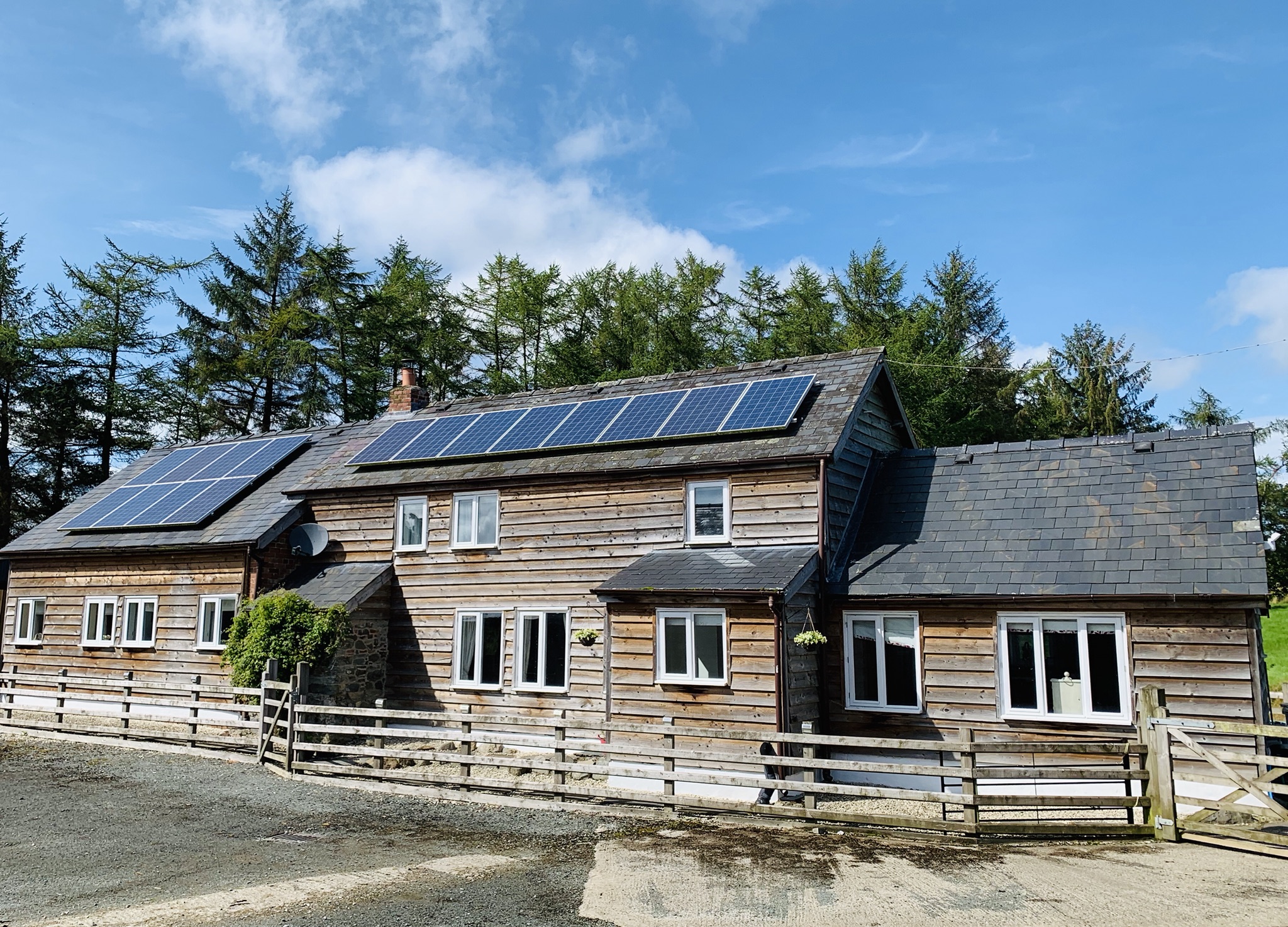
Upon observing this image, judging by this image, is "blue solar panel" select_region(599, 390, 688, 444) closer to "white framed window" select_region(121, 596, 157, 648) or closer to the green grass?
"white framed window" select_region(121, 596, 157, 648)

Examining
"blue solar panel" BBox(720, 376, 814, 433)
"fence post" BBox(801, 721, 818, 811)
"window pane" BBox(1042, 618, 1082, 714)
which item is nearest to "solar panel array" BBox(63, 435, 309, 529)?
"blue solar panel" BBox(720, 376, 814, 433)

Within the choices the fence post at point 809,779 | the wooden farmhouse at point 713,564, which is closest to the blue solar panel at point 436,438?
the wooden farmhouse at point 713,564

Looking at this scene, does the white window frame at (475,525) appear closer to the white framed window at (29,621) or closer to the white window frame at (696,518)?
the white window frame at (696,518)

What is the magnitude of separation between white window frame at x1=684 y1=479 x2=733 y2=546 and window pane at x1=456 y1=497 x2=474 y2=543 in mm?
5109

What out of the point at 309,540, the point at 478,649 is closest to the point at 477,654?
the point at 478,649

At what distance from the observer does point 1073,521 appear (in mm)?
16594

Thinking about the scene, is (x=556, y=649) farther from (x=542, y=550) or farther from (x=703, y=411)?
(x=703, y=411)

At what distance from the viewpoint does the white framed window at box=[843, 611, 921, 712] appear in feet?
53.6

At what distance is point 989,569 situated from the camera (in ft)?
52.8

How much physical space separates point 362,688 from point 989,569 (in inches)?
508

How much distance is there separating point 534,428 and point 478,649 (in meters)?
5.07

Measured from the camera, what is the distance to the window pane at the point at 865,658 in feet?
54.8

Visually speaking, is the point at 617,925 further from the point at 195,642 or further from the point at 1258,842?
the point at 195,642

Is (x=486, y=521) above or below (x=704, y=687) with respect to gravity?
above
